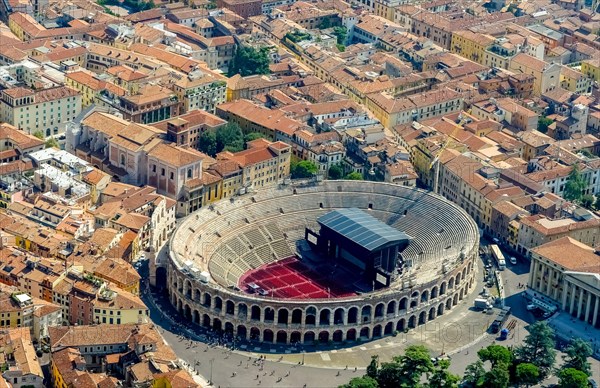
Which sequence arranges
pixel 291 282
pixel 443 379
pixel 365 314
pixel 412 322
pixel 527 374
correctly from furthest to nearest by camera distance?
1. pixel 291 282
2. pixel 412 322
3. pixel 365 314
4. pixel 527 374
5. pixel 443 379

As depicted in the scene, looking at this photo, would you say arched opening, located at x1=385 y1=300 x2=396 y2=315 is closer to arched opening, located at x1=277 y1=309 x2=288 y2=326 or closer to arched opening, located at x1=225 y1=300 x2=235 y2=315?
arched opening, located at x1=277 y1=309 x2=288 y2=326

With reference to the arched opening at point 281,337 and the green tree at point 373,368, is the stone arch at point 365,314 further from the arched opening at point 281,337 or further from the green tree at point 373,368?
the green tree at point 373,368

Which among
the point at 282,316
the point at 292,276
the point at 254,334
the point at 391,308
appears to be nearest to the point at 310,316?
the point at 282,316

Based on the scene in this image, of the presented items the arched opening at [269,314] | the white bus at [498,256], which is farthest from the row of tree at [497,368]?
the white bus at [498,256]

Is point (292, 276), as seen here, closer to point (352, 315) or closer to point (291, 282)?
point (291, 282)

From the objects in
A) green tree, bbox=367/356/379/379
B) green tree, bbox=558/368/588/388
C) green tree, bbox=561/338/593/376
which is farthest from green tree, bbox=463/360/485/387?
green tree, bbox=561/338/593/376
